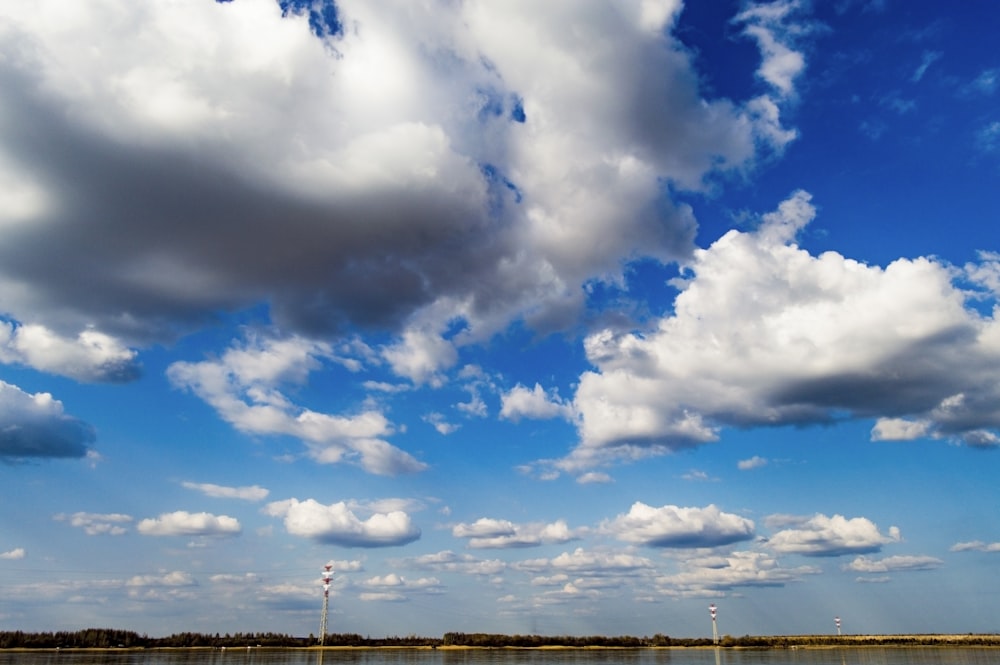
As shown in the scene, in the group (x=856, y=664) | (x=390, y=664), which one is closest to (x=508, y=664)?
(x=390, y=664)

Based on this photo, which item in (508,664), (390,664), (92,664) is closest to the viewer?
(508,664)

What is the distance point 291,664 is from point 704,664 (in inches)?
4147

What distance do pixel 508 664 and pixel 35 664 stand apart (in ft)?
409

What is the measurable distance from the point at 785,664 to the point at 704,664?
64.7 feet

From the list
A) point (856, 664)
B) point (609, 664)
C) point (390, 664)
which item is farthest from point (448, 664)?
point (856, 664)

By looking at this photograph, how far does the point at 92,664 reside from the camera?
16562cm

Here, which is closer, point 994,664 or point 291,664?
point 994,664

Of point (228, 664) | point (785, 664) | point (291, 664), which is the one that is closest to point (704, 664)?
point (785, 664)

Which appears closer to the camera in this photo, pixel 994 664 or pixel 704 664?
pixel 994 664

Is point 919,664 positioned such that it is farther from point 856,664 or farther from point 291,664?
point 291,664

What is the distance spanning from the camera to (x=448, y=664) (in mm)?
170250

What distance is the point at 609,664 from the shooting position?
166875 millimetres

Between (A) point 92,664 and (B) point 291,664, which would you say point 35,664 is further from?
(B) point 291,664

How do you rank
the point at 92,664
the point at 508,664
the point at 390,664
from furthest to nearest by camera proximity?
the point at 390,664 → the point at 92,664 → the point at 508,664
